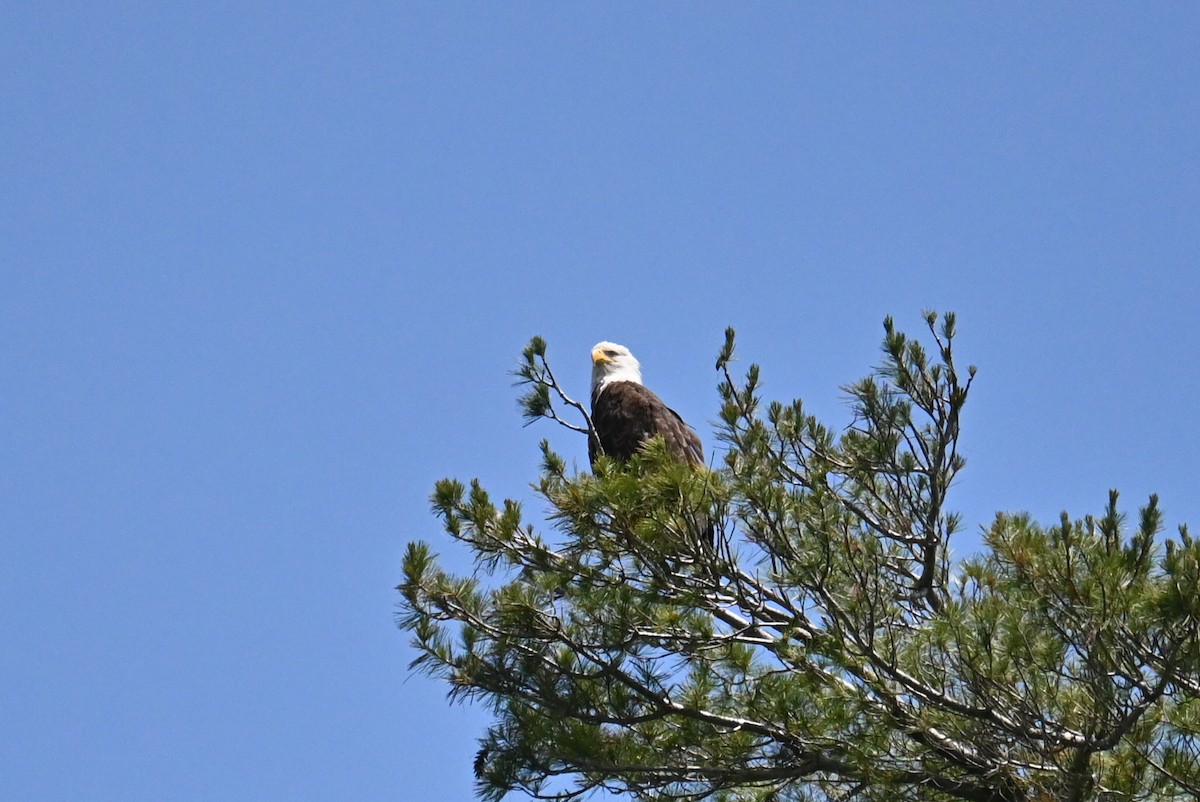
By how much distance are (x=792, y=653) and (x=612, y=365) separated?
4323 mm

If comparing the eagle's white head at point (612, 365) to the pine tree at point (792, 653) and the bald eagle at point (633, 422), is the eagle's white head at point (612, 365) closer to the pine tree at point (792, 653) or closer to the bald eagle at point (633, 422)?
the bald eagle at point (633, 422)

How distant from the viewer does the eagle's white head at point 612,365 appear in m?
9.46

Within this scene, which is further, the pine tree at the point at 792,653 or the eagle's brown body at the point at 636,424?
the eagle's brown body at the point at 636,424

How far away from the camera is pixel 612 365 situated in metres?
9.58

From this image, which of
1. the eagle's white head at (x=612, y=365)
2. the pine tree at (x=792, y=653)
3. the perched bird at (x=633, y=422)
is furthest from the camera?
the eagle's white head at (x=612, y=365)

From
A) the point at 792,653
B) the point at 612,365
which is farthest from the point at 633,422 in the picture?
the point at 792,653

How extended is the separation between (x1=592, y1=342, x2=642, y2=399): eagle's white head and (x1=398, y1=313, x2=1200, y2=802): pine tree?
3.29 meters

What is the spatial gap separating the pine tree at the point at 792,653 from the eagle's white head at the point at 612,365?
329 cm

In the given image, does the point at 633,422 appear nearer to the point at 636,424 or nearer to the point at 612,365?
the point at 636,424

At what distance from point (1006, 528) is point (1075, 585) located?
297 millimetres

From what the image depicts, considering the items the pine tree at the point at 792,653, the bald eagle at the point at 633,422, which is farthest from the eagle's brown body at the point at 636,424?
the pine tree at the point at 792,653

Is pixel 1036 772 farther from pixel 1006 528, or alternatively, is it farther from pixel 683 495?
pixel 683 495

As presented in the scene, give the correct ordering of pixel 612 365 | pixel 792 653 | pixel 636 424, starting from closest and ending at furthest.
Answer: pixel 792 653 < pixel 636 424 < pixel 612 365

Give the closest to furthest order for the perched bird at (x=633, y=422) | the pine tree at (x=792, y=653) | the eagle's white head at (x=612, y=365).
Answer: the pine tree at (x=792, y=653) → the perched bird at (x=633, y=422) → the eagle's white head at (x=612, y=365)
